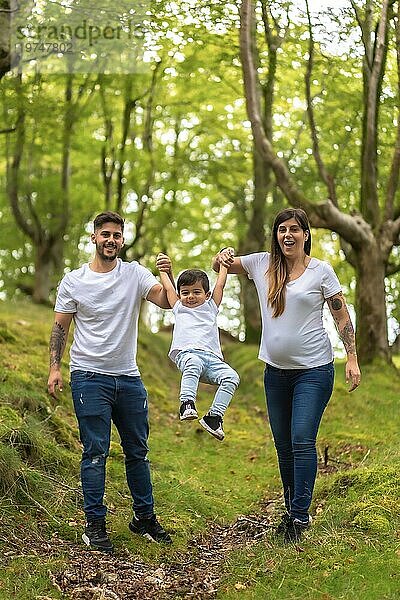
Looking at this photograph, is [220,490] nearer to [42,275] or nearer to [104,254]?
[104,254]

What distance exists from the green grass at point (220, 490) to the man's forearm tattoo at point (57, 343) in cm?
90

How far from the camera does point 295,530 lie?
545 centimetres

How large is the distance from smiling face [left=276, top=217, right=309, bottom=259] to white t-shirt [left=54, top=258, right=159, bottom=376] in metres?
1.00

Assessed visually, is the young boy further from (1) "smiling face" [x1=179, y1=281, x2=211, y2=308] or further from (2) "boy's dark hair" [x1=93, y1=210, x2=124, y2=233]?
(2) "boy's dark hair" [x1=93, y1=210, x2=124, y2=233]

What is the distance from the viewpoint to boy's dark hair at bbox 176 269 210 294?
5949 mm

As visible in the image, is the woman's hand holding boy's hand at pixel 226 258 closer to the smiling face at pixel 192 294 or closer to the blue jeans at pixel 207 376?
the smiling face at pixel 192 294

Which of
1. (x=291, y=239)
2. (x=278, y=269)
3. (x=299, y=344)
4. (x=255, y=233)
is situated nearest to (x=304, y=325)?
(x=299, y=344)

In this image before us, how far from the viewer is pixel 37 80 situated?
54.5 feet

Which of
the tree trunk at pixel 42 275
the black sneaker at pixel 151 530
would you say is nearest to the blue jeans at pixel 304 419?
the black sneaker at pixel 151 530

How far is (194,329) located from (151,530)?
158 centimetres

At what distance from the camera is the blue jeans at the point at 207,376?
18.4ft

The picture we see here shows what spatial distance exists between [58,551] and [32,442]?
1552 millimetres

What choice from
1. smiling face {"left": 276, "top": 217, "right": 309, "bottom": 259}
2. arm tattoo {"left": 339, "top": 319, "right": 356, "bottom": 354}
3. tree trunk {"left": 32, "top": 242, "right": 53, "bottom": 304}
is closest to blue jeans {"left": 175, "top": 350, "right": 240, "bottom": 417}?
arm tattoo {"left": 339, "top": 319, "right": 356, "bottom": 354}

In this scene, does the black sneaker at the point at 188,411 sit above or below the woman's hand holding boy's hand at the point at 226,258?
below
